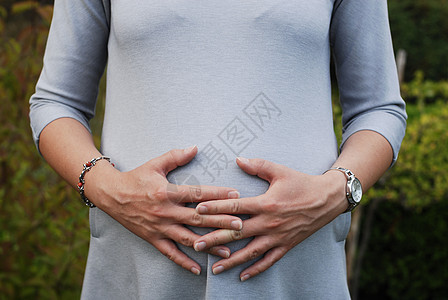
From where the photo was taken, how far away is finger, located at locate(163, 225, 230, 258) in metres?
1.15

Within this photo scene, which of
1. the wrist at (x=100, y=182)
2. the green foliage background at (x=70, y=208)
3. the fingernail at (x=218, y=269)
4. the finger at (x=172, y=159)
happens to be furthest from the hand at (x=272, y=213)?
the green foliage background at (x=70, y=208)

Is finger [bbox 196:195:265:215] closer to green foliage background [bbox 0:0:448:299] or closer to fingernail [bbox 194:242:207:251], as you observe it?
fingernail [bbox 194:242:207:251]

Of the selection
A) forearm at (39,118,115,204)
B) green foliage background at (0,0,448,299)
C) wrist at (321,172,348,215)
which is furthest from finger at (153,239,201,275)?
green foliage background at (0,0,448,299)

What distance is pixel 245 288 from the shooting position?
117 cm

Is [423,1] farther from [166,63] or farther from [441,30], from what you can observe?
[166,63]

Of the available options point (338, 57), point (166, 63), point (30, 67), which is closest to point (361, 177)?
point (338, 57)

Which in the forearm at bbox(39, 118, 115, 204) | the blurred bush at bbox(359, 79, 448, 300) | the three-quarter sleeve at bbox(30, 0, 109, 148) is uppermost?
the three-quarter sleeve at bbox(30, 0, 109, 148)

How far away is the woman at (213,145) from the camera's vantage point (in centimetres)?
116

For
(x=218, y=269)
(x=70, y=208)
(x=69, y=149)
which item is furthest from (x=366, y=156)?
(x=70, y=208)

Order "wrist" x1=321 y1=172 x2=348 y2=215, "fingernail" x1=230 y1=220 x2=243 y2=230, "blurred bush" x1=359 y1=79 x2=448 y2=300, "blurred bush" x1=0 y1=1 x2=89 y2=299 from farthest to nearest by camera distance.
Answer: "blurred bush" x1=359 y1=79 x2=448 y2=300
"blurred bush" x1=0 y1=1 x2=89 y2=299
"wrist" x1=321 y1=172 x2=348 y2=215
"fingernail" x1=230 y1=220 x2=243 y2=230

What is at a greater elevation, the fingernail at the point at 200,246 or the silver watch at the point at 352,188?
the fingernail at the point at 200,246

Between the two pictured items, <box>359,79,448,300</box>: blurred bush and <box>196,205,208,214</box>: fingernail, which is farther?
<box>359,79,448,300</box>: blurred bush

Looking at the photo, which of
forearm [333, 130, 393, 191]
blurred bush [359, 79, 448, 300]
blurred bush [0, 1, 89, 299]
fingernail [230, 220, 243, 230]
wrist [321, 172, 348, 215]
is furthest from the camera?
blurred bush [359, 79, 448, 300]

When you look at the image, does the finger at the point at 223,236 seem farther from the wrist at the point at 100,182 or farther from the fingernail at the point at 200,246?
the wrist at the point at 100,182
